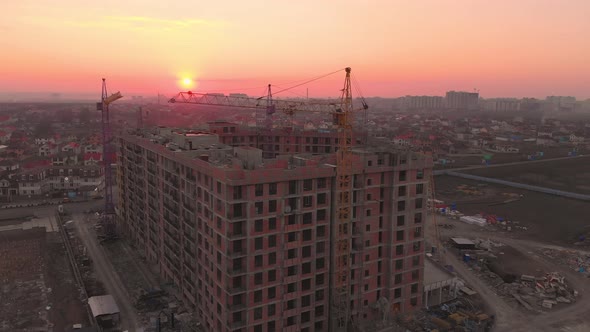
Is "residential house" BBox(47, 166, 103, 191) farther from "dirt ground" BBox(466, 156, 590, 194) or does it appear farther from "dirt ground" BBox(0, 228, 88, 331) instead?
"dirt ground" BBox(466, 156, 590, 194)

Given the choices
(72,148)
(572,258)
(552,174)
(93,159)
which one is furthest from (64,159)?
(552,174)

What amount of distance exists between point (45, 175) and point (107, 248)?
149ft

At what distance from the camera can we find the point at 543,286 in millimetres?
53594

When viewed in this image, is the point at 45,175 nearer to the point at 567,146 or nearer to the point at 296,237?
the point at 296,237

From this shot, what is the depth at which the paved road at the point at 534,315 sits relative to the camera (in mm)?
45125

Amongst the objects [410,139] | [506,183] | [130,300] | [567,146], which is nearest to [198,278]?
[130,300]

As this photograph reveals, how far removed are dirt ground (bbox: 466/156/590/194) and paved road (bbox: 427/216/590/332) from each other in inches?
2177

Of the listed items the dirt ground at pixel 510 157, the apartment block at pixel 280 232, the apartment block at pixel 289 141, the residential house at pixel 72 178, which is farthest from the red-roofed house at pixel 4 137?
the dirt ground at pixel 510 157

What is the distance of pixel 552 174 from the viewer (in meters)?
130

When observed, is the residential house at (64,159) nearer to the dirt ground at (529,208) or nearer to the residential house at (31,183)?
the residential house at (31,183)

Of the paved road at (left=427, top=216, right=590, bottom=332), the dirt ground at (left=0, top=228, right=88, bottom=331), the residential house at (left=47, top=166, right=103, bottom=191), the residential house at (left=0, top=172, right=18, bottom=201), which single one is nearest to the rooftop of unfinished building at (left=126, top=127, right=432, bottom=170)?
the dirt ground at (left=0, top=228, right=88, bottom=331)

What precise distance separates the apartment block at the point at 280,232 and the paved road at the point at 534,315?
9691 mm

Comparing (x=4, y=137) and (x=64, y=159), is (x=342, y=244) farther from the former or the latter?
(x=4, y=137)

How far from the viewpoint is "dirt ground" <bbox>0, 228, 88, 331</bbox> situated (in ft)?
143
